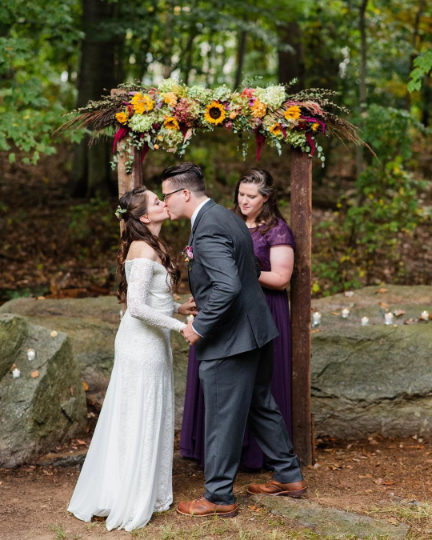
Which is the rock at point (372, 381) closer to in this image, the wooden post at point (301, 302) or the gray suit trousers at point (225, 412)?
the wooden post at point (301, 302)

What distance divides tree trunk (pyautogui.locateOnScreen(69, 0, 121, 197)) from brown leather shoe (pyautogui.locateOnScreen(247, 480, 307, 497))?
27.1 ft

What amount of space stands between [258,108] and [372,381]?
2844 mm

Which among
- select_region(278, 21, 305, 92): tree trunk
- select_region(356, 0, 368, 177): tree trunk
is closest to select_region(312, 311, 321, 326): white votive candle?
select_region(356, 0, 368, 177): tree trunk

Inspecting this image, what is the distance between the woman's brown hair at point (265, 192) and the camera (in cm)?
466

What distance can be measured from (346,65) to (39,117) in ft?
26.6

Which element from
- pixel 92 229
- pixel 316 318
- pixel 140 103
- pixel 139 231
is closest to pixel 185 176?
pixel 139 231

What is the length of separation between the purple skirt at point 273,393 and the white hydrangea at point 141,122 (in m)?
1.64

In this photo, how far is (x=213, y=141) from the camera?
14.6 m

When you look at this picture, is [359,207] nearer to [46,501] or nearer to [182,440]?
[182,440]

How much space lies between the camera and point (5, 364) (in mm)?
5203

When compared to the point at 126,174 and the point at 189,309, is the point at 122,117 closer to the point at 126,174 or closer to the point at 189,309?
the point at 126,174

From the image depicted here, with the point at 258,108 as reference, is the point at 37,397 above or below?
below

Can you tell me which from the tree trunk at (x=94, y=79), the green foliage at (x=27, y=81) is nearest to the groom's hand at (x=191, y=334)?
the green foliage at (x=27, y=81)

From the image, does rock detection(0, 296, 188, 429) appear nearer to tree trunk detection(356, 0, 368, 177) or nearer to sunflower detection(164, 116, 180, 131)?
sunflower detection(164, 116, 180, 131)
